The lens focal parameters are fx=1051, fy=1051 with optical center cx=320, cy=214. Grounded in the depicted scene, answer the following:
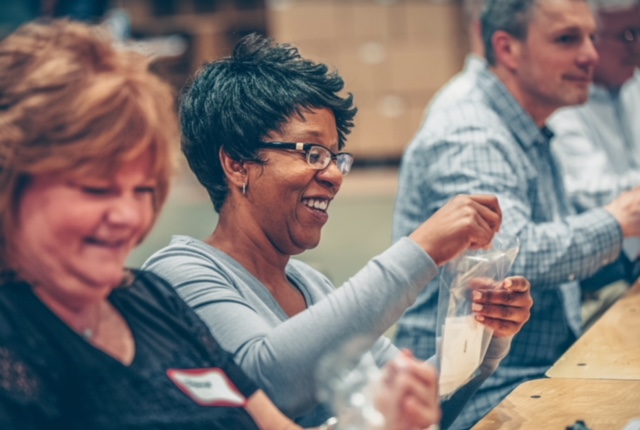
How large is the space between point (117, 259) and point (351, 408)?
1.09 ft

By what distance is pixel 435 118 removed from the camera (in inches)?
110

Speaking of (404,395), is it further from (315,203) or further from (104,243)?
(315,203)

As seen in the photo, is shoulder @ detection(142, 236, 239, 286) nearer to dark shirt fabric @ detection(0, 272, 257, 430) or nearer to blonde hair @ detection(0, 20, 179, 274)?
dark shirt fabric @ detection(0, 272, 257, 430)

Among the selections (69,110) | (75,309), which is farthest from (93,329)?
(69,110)

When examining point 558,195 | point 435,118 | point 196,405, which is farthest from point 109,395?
point 558,195

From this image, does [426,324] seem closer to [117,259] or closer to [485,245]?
[485,245]

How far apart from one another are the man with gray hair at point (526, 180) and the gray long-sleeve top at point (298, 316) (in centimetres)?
93

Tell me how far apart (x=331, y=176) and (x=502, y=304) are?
1.31 feet

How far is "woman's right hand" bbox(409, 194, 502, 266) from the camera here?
166 cm

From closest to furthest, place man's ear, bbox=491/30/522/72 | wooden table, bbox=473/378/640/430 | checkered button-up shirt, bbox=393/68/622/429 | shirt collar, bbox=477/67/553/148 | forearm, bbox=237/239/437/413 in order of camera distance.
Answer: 1. forearm, bbox=237/239/437/413
2. wooden table, bbox=473/378/640/430
3. checkered button-up shirt, bbox=393/68/622/429
4. shirt collar, bbox=477/67/553/148
5. man's ear, bbox=491/30/522/72

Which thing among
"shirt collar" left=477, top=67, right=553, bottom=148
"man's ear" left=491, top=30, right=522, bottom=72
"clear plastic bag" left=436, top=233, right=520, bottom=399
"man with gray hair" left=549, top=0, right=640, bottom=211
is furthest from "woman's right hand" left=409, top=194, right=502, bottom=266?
"man with gray hair" left=549, top=0, right=640, bottom=211

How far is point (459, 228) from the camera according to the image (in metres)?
1.69

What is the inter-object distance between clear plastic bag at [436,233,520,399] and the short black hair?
0.34 m

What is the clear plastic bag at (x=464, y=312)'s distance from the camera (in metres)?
1.85
